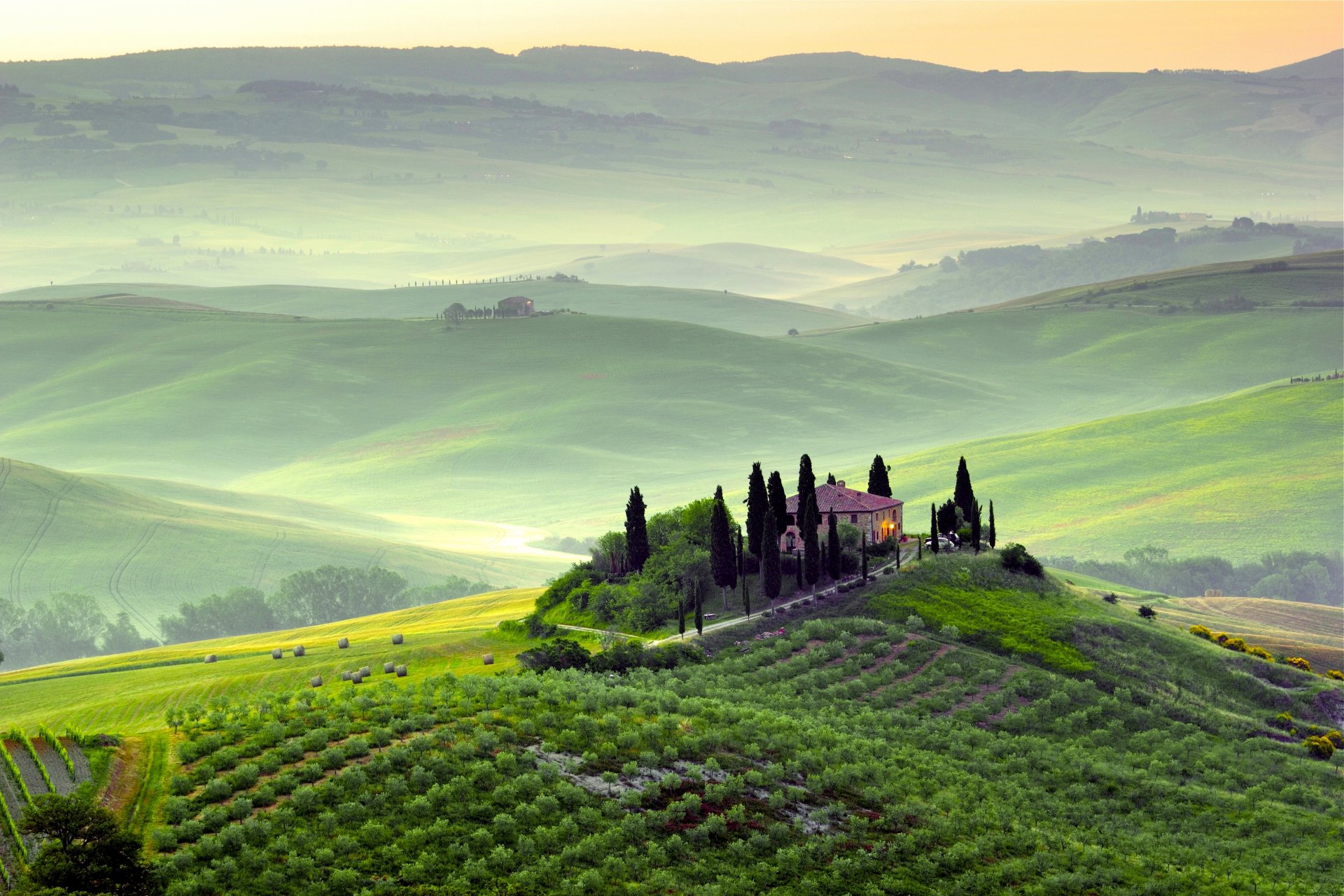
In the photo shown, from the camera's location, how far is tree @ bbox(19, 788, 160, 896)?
50.6m

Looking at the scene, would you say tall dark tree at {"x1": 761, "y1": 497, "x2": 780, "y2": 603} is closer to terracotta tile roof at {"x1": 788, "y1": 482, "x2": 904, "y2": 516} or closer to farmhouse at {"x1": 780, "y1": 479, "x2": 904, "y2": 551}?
farmhouse at {"x1": 780, "y1": 479, "x2": 904, "y2": 551}

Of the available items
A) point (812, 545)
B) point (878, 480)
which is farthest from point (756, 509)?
point (878, 480)

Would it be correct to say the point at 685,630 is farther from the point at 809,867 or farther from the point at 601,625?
the point at 809,867

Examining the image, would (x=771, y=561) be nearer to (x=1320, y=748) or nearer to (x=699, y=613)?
(x=699, y=613)

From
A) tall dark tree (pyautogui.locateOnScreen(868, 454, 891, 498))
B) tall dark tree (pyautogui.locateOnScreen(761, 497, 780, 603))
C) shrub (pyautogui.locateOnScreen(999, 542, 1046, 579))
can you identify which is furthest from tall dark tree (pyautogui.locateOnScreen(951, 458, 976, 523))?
tall dark tree (pyautogui.locateOnScreen(761, 497, 780, 603))

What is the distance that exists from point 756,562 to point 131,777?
55.2m

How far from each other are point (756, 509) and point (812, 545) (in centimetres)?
717

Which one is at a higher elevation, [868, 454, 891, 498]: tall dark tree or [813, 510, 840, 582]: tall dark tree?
[868, 454, 891, 498]: tall dark tree

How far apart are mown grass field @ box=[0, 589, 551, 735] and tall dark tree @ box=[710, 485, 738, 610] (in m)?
14.9

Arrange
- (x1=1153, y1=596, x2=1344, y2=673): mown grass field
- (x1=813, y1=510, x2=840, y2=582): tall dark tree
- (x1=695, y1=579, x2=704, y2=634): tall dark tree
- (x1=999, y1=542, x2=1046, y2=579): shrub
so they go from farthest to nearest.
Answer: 1. (x1=1153, y1=596, x2=1344, y2=673): mown grass field
2. (x1=999, y1=542, x2=1046, y2=579): shrub
3. (x1=813, y1=510, x2=840, y2=582): tall dark tree
4. (x1=695, y1=579, x2=704, y2=634): tall dark tree

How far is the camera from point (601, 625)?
3976 inches

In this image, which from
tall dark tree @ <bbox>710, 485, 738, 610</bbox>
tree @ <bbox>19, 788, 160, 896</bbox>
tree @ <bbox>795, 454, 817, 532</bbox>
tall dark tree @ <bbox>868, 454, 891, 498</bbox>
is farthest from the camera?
tall dark tree @ <bbox>868, 454, 891, 498</bbox>

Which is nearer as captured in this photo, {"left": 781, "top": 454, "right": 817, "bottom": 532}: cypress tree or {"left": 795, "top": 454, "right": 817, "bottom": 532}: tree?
{"left": 781, "top": 454, "right": 817, "bottom": 532}: cypress tree

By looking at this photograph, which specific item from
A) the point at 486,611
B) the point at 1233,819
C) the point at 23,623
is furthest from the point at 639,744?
the point at 23,623
